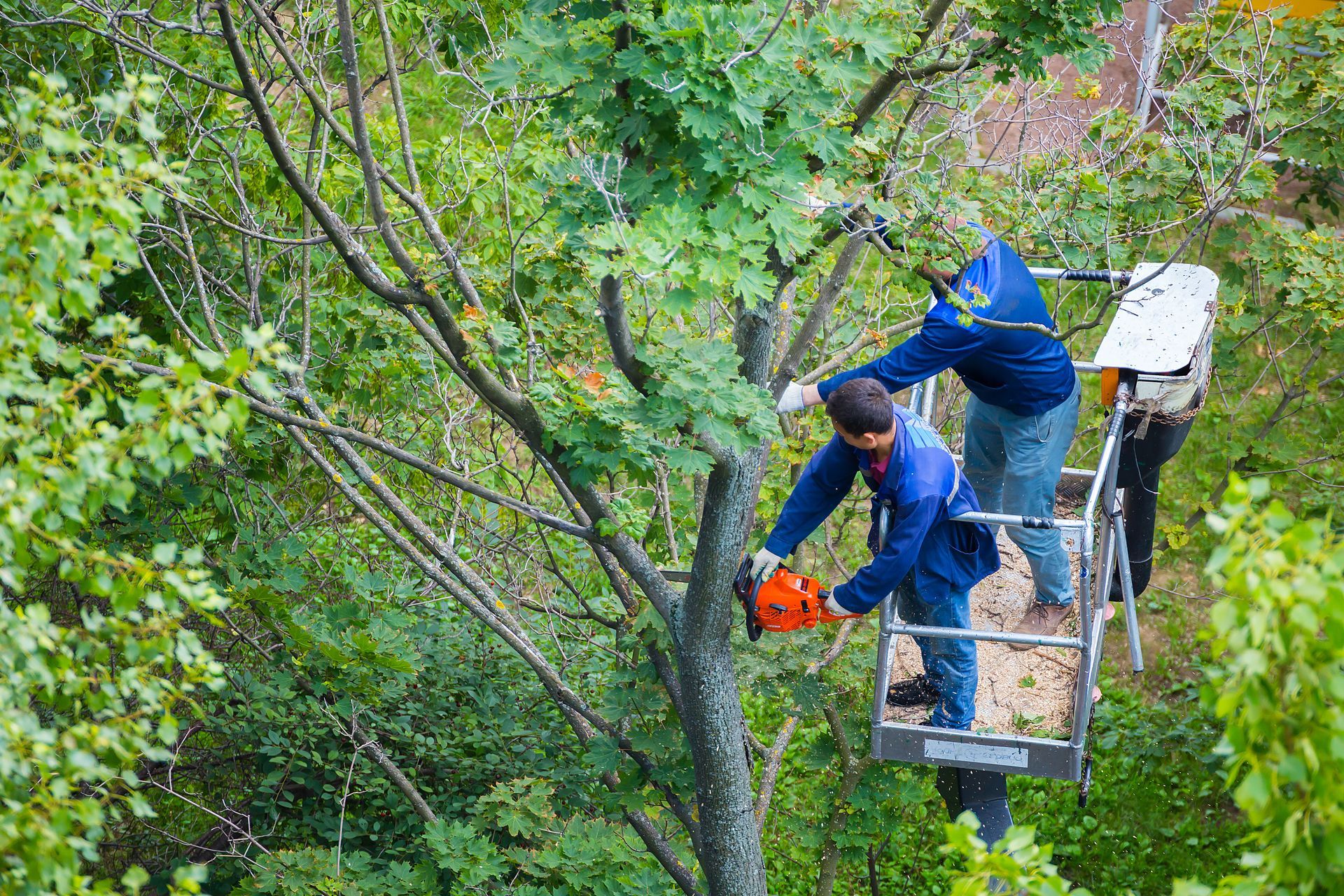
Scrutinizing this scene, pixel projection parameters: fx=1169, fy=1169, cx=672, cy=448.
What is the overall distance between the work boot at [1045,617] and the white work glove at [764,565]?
1517 millimetres

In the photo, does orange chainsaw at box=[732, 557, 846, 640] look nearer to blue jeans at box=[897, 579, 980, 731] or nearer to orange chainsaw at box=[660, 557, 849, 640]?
orange chainsaw at box=[660, 557, 849, 640]

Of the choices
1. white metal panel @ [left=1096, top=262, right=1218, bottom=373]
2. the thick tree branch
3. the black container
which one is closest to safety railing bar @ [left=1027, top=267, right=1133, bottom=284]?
white metal panel @ [left=1096, top=262, right=1218, bottom=373]

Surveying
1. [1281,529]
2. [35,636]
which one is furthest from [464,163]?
[1281,529]

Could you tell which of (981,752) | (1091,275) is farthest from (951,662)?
(1091,275)

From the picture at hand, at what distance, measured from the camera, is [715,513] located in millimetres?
4078

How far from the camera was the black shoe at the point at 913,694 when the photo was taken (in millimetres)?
4730

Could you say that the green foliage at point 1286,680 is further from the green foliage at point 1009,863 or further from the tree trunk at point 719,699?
the tree trunk at point 719,699

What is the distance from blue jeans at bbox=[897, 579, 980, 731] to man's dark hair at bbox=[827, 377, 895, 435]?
81 cm

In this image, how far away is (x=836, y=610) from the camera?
4.30 m

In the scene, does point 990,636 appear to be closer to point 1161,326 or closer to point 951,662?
point 951,662

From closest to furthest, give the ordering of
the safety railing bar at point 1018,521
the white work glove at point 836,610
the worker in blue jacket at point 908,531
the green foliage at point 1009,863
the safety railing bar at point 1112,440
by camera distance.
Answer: the green foliage at point 1009,863 → the safety railing bar at point 1018,521 → the worker in blue jacket at point 908,531 → the white work glove at point 836,610 → the safety railing bar at point 1112,440

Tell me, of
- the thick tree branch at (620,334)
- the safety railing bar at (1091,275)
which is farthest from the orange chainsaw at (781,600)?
the safety railing bar at (1091,275)

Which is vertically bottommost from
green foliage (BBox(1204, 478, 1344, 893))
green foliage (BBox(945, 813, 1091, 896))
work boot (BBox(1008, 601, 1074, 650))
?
green foliage (BBox(945, 813, 1091, 896))

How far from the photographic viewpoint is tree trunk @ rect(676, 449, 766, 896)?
4.07 meters
